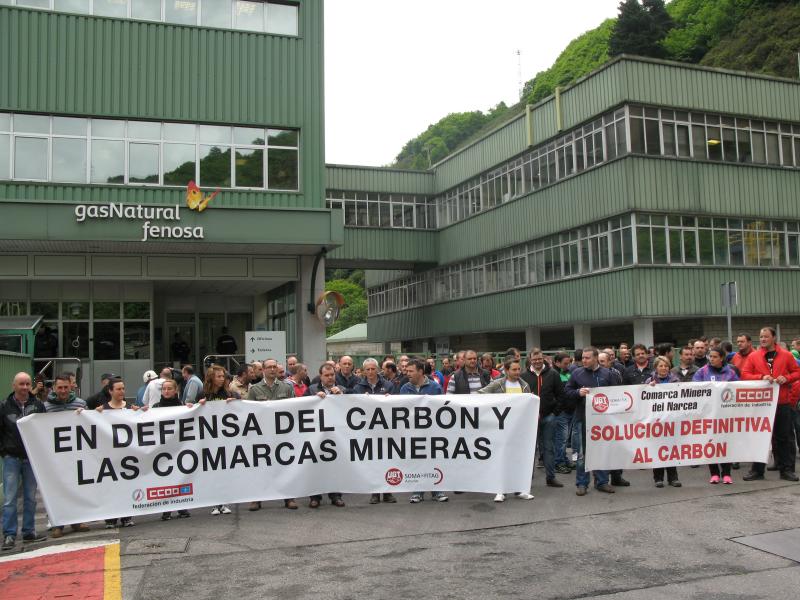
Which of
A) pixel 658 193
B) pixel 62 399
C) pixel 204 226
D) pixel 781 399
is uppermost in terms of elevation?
pixel 658 193

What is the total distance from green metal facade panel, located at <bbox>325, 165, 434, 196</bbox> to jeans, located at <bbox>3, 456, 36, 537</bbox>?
3250 cm

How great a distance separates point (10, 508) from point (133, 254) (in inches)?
508

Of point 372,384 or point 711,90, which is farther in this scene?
point 711,90

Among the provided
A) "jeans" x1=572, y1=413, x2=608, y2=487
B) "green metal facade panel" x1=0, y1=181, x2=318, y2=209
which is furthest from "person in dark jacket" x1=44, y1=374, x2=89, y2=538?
"green metal facade panel" x1=0, y1=181, x2=318, y2=209

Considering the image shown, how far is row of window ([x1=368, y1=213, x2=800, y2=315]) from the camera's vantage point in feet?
88.7

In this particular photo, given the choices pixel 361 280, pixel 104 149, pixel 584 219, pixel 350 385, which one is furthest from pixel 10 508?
pixel 361 280

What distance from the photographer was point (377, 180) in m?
41.4

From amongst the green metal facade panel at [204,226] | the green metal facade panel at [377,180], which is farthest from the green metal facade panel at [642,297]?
the green metal facade panel at [204,226]

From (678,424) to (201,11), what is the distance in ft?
55.0

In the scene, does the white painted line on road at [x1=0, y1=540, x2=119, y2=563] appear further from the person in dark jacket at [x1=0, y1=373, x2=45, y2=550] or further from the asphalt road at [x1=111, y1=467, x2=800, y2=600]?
the person in dark jacket at [x1=0, y1=373, x2=45, y2=550]

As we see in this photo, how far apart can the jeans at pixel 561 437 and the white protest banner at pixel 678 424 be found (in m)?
0.81

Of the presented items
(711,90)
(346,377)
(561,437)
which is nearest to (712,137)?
(711,90)

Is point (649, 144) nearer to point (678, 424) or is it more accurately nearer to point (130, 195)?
point (130, 195)

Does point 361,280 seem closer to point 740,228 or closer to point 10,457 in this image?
point 740,228
